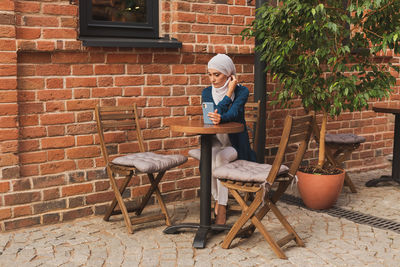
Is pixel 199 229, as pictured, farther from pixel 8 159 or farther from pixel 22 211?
pixel 8 159

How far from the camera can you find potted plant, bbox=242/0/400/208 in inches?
176

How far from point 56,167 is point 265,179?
1990mm

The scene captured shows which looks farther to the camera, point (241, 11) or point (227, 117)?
point (241, 11)

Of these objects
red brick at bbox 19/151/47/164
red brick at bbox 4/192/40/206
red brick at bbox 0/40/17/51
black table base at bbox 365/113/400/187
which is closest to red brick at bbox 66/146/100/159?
red brick at bbox 19/151/47/164

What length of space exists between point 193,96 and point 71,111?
1.34 m

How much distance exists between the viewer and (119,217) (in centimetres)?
461

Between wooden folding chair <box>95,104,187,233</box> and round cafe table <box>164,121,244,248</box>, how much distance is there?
13.8 inches

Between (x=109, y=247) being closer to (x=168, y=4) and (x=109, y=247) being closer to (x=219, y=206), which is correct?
(x=219, y=206)

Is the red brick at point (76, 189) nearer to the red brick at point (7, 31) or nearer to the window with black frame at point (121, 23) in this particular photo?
the window with black frame at point (121, 23)

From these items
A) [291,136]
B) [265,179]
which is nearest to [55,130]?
[265,179]

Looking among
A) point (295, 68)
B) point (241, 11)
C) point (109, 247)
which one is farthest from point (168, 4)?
point (109, 247)

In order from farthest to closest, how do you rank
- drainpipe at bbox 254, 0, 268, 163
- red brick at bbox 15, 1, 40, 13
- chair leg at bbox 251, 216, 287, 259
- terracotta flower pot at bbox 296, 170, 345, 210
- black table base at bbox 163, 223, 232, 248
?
drainpipe at bbox 254, 0, 268, 163
terracotta flower pot at bbox 296, 170, 345, 210
red brick at bbox 15, 1, 40, 13
black table base at bbox 163, 223, 232, 248
chair leg at bbox 251, 216, 287, 259

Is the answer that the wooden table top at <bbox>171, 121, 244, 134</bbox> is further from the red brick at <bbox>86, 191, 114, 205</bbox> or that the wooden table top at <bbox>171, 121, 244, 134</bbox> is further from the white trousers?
the red brick at <bbox>86, 191, 114, 205</bbox>

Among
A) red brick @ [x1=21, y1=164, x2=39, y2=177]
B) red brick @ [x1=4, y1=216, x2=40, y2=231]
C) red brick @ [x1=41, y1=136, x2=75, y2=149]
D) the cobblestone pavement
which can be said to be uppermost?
red brick @ [x1=41, y1=136, x2=75, y2=149]
